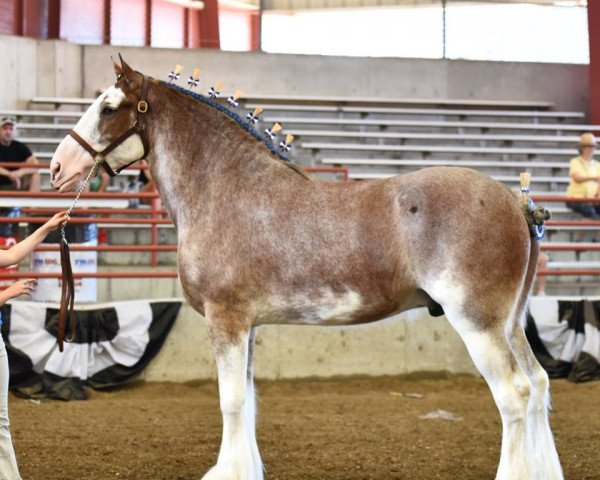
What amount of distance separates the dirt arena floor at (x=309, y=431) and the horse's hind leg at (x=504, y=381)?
1032 millimetres

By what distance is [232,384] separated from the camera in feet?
16.4

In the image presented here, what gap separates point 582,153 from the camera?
38.6 feet

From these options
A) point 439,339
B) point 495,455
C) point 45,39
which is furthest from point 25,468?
point 45,39

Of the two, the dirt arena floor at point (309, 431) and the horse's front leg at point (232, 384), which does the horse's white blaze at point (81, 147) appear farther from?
the dirt arena floor at point (309, 431)

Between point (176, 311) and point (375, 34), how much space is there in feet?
31.2

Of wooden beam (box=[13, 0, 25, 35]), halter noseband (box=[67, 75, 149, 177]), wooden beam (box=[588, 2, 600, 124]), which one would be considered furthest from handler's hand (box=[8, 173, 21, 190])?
wooden beam (box=[588, 2, 600, 124])

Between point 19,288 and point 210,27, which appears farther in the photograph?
point 210,27

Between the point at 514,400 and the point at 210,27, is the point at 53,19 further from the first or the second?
the point at 514,400

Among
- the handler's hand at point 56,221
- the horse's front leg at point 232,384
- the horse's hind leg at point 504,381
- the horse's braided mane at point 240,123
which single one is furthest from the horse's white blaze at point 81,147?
the horse's hind leg at point 504,381

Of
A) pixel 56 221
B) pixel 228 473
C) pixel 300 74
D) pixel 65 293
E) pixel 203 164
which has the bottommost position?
pixel 228 473

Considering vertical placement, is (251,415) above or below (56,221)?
below

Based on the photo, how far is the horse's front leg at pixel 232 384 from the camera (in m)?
4.97

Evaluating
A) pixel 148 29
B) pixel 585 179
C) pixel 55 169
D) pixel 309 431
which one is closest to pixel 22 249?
pixel 55 169

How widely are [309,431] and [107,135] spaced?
297 centimetres
